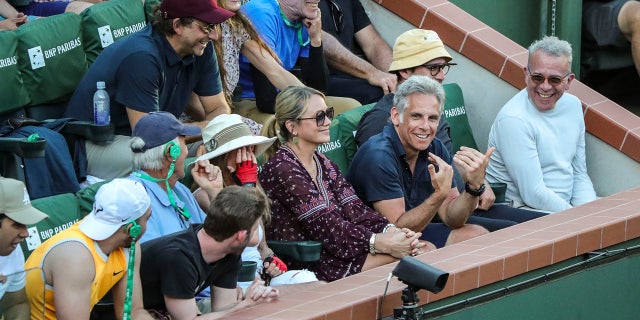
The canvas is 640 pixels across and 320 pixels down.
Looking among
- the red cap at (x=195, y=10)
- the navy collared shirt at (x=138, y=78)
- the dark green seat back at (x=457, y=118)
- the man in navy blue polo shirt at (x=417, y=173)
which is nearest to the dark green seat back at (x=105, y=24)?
the navy collared shirt at (x=138, y=78)

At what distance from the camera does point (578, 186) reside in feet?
27.0

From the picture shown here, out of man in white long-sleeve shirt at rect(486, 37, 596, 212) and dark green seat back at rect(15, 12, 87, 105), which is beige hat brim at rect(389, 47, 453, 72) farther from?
dark green seat back at rect(15, 12, 87, 105)

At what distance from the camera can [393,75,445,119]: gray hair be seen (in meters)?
7.01

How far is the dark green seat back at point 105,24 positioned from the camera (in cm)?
763

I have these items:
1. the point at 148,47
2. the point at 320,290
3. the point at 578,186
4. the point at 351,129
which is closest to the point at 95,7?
the point at 148,47

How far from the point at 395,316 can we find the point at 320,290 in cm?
43

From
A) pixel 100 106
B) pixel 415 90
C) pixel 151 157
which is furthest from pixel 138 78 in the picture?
pixel 415 90

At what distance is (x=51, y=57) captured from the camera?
24.2 feet

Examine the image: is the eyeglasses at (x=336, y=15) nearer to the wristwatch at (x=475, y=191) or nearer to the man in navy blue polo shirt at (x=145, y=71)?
the man in navy blue polo shirt at (x=145, y=71)

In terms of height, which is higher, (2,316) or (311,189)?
(2,316)

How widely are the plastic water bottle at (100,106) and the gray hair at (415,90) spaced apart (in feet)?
5.12

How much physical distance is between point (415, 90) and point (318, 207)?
97 centimetres

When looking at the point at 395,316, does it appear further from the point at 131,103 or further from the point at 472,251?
the point at 131,103

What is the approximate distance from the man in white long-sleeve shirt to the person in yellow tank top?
3274mm
